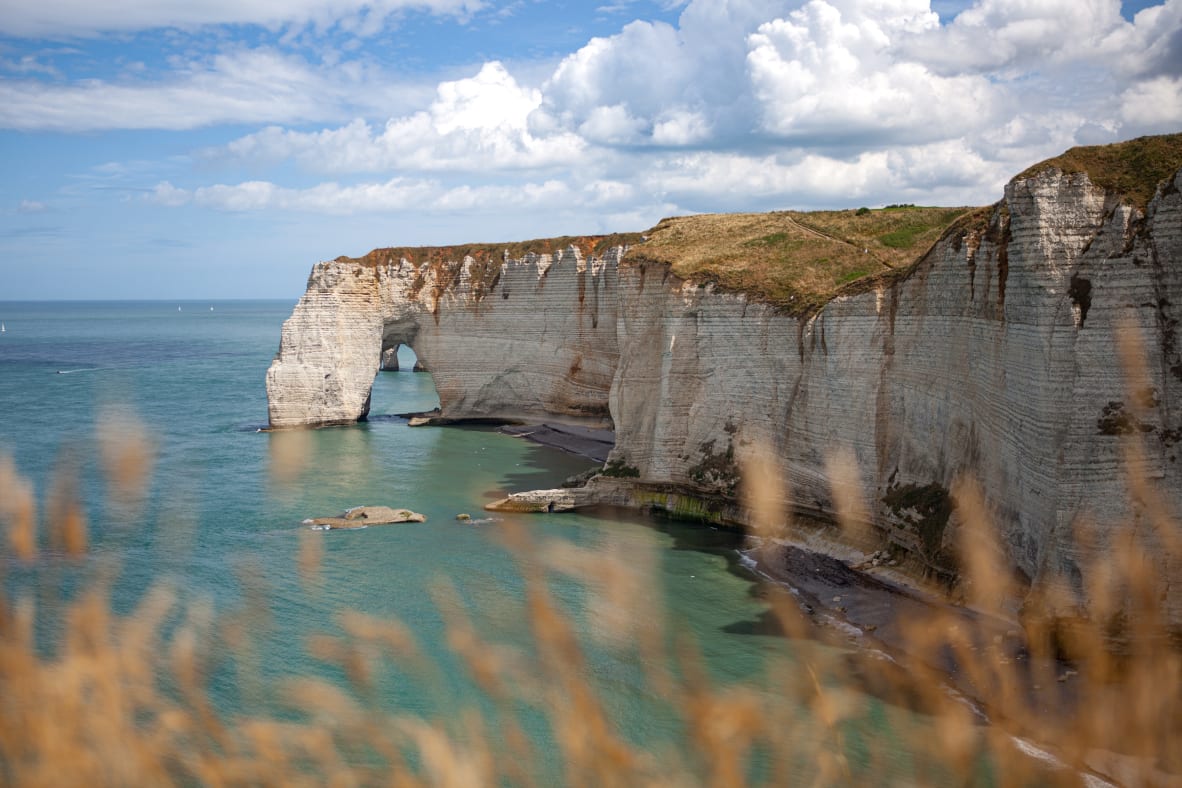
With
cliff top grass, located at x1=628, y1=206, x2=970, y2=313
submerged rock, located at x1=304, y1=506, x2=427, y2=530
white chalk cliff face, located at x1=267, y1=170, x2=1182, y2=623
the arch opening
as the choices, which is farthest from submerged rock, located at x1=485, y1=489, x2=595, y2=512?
the arch opening

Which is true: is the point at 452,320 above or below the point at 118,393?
above

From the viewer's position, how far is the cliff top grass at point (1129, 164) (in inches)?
826

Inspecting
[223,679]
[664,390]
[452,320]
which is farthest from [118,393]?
[223,679]

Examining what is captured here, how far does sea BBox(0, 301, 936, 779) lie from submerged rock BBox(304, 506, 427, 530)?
0.48 meters

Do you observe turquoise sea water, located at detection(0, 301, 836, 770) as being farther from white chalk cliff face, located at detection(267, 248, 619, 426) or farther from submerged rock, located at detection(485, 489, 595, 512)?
white chalk cliff face, located at detection(267, 248, 619, 426)

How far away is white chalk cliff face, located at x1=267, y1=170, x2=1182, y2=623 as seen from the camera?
20297mm

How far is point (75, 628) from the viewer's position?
456 centimetres

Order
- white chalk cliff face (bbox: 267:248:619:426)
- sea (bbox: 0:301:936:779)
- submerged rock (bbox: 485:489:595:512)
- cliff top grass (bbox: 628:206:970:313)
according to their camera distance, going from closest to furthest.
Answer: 1. sea (bbox: 0:301:936:779)
2. cliff top grass (bbox: 628:206:970:313)
3. submerged rock (bbox: 485:489:595:512)
4. white chalk cliff face (bbox: 267:248:619:426)

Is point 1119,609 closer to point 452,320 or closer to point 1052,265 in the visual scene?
point 1052,265

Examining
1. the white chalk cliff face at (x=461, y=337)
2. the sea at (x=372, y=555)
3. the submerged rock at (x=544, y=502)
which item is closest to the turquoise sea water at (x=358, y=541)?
the sea at (x=372, y=555)

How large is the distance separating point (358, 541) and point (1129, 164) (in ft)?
79.4

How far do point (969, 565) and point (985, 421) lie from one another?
352 centimetres

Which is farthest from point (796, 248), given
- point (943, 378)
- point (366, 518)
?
point (366, 518)

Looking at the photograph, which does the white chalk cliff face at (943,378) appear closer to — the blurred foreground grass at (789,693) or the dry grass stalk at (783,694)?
the blurred foreground grass at (789,693)
